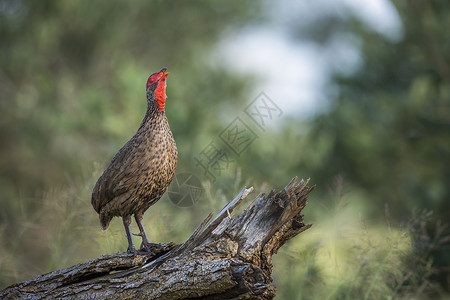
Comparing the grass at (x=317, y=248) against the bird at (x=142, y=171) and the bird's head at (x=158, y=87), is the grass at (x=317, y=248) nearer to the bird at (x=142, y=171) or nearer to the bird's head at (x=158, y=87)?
the bird at (x=142, y=171)

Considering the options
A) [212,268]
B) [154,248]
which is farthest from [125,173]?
[212,268]

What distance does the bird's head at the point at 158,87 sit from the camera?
12.9ft

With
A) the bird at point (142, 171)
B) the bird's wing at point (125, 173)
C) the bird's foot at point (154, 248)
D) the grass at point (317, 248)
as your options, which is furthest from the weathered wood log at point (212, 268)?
the grass at point (317, 248)

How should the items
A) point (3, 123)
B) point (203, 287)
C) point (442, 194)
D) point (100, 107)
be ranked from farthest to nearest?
point (3, 123) < point (100, 107) < point (442, 194) < point (203, 287)

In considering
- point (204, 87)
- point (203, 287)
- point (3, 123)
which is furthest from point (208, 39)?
point (203, 287)

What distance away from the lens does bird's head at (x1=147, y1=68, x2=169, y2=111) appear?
392 centimetres

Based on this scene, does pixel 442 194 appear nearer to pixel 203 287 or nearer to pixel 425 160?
pixel 425 160

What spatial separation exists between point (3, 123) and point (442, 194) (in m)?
9.32

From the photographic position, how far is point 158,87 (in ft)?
13.0

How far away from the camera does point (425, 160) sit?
9.34 metres

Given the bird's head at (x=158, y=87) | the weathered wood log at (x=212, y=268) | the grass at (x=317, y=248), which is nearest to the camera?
the weathered wood log at (x=212, y=268)

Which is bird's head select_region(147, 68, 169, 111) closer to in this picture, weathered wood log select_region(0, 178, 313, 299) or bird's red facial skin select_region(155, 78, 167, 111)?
bird's red facial skin select_region(155, 78, 167, 111)

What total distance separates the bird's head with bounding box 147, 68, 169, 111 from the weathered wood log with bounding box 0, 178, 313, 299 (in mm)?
1045

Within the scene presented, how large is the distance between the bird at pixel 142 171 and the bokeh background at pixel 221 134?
2.61ft
